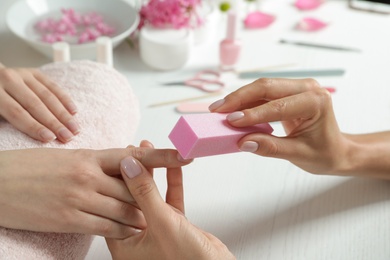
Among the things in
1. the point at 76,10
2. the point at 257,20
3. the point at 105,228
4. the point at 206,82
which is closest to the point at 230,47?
the point at 206,82

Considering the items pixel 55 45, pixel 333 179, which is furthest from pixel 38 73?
pixel 333 179

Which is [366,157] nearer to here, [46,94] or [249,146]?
[249,146]

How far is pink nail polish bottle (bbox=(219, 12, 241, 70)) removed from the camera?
3.52ft

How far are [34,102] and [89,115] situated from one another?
0.08 m

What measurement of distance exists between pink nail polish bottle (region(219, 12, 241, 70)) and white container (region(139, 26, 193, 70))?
0.07 m

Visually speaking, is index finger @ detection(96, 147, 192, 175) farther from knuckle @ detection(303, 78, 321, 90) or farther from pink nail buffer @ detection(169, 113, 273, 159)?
knuckle @ detection(303, 78, 321, 90)

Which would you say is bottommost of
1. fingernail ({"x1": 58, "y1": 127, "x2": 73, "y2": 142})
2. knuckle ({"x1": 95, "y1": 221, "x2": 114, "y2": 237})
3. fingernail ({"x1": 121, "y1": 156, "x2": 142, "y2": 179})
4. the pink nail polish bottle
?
the pink nail polish bottle

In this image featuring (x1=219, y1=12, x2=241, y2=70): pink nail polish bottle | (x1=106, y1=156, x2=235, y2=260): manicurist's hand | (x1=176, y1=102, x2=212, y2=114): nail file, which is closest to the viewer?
(x1=106, y1=156, x2=235, y2=260): manicurist's hand

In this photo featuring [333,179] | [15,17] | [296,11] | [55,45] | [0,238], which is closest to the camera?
[0,238]

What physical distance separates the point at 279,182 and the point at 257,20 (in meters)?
0.54

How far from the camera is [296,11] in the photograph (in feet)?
4.36

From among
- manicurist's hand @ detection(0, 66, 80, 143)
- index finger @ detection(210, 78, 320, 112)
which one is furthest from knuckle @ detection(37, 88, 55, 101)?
index finger @ detection(210, 78, 320, 112)

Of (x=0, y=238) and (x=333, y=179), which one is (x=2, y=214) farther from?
(x=333, y=179)

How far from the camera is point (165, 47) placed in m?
1.06
